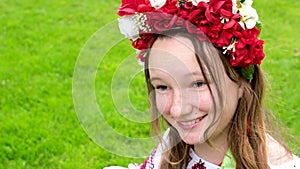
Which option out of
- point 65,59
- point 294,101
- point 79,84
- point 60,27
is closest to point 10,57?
point 65,59

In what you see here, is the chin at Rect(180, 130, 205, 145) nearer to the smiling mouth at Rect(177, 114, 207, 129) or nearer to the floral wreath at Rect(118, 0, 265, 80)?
the smiling mouth at Rect(177, 114, 207, 129)

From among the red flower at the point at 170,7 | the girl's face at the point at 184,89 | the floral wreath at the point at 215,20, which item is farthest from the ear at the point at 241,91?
the red flower at the point at 170,7

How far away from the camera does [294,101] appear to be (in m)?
4.27

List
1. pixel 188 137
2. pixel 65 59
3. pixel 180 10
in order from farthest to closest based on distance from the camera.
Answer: pixel 65 59 < pixel 188 137 < pixel 180 10

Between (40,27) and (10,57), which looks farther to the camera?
(40,27)

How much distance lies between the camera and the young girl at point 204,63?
2102 mm

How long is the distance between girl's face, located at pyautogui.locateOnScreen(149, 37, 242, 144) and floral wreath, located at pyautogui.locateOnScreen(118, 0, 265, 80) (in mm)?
75

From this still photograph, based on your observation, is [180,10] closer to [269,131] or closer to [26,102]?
[269,131]

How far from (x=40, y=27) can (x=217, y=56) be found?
429 centimetres

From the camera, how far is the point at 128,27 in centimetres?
222

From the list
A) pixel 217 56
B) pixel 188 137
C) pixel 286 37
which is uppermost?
pixel 217 56

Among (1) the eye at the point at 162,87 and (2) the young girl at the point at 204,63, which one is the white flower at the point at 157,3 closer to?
(2) the young girl at the point at 204,63

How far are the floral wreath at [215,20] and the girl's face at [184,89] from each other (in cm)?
7

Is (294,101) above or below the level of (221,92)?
below
